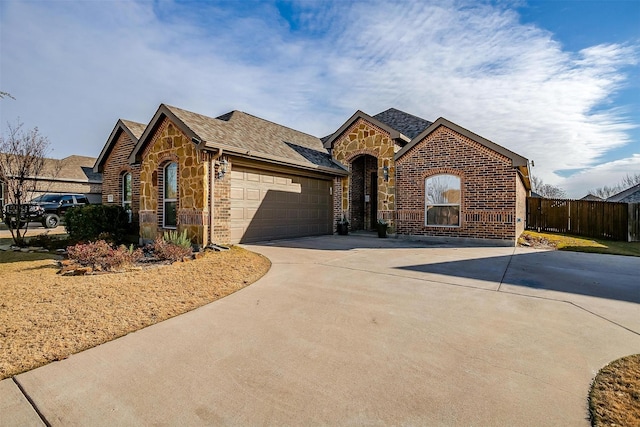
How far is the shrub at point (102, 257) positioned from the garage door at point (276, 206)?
10.7 ft

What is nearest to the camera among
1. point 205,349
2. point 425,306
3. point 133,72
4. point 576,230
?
point 205,349

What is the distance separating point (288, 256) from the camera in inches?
330

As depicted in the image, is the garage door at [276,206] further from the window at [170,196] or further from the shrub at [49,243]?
the shrub at [49,243]

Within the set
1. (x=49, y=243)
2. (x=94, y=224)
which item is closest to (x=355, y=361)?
(x=94, y=224)

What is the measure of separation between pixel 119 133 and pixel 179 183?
7.62 meters

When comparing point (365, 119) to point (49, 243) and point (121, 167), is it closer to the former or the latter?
point (121, 167)

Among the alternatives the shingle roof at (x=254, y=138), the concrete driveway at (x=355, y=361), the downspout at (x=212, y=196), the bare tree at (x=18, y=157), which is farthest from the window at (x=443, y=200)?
the bare tree at (x=18, y=157)

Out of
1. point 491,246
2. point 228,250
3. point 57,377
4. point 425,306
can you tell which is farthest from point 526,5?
point 57,377

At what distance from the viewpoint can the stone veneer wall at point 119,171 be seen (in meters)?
13.9

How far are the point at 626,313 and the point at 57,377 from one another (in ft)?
21.7

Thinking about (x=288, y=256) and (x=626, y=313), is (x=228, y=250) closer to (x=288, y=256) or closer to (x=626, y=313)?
(x=288, y=256)

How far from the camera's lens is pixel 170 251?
7.88m

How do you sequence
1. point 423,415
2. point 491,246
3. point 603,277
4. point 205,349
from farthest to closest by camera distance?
point 491,246
point 603,277
point 205,349
point 423,415

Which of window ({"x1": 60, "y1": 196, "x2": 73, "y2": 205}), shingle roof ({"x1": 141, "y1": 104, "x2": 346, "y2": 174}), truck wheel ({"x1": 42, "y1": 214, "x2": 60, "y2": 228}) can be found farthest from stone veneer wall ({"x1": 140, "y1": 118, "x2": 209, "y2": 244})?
window ({"x1": 60, "y1": 196, "x2": 73, "y2": 205})
